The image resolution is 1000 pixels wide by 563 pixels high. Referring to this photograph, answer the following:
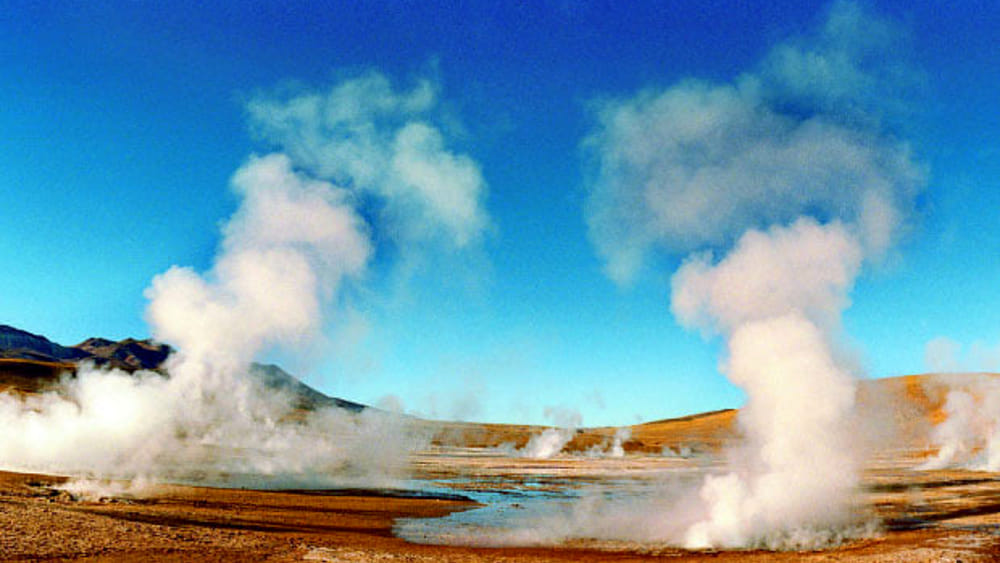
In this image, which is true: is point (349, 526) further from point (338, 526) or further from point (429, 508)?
point (429, 508)

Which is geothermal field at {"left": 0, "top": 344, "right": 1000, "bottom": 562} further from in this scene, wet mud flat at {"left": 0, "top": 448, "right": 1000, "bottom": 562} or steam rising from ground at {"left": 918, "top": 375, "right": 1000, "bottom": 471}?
steam rising from ground at {"left": 918, "top": 375, "right": 1000, "bottom": 471}

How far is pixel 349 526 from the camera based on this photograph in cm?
3175

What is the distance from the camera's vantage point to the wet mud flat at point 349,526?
22.4 m

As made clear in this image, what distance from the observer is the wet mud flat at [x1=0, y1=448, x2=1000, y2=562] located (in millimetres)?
22359

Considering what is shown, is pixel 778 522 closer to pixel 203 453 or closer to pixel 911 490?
pixel 911 490

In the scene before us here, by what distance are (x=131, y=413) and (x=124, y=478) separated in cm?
1039

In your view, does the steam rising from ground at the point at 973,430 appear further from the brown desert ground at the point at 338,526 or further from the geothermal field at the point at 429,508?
the brown desert ground at the point at 338,526

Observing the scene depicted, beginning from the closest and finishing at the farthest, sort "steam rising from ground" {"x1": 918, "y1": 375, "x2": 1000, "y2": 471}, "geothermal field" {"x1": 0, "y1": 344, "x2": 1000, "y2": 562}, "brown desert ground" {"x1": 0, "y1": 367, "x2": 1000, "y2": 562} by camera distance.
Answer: "brown desert ground" {"x1": 0, "y1": 367, "x2": 1000, "y2": 562}
"geothermal field" {"x1": 0, "y1": 344, "x2": 1000, "y2": 562}
"steam rising from ground" {"x1": 918, "y1": 375, "x2": 1000, "y2": 471}

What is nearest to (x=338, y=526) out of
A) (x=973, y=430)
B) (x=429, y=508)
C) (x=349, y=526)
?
(x=349, y=526)

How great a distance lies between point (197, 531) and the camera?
2548 cm

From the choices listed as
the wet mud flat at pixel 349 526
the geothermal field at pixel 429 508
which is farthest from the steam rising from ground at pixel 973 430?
the wet mud flat at pixel 349 526

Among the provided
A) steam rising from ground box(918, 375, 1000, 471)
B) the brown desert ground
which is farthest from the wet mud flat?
steam rising from ground box(918, 375, 1000, 471)

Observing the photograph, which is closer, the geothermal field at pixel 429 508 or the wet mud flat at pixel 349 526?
the wet mud flat at pixel 349 526

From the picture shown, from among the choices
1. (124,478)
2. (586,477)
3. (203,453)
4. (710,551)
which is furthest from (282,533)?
(203,453)
